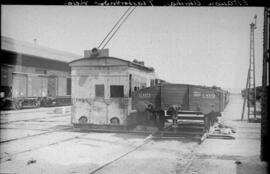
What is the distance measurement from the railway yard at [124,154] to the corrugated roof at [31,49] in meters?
15.3

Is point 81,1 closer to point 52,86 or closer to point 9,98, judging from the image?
point 9,98

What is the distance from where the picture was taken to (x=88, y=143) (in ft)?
30.4

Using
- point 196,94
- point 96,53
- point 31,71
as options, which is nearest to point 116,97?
point 96,53

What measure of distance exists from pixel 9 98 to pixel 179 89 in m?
17.2

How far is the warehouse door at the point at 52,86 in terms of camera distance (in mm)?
29000

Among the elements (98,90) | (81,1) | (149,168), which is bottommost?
(149,168)

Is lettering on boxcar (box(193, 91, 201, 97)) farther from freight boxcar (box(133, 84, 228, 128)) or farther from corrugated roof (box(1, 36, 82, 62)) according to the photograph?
corrugated roof (box(1, 36, 82, 62))

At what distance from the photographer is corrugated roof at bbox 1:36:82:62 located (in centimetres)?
2393

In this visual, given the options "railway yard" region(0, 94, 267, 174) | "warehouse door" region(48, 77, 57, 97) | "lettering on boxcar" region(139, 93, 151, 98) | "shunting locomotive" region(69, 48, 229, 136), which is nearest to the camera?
"railway yard" region(0, 94, 267, 174)

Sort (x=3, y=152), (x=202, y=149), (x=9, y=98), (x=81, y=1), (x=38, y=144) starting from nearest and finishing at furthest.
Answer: (x=81, y=1)
(x=3, y=152)
(x=202, y=149)
(x=38, y=144)
(x=9, y=98)

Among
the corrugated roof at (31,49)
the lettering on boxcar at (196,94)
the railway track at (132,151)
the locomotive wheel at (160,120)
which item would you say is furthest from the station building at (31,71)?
the railway track at (132,151)

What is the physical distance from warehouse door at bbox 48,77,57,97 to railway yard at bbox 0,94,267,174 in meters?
18.4

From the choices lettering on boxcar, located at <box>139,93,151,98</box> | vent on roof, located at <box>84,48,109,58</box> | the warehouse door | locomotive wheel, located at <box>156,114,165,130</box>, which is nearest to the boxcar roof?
vent on roof, located at <box>84,48,109,58</box>

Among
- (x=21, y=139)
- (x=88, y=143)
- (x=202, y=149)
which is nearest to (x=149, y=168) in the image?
(x=202, y=149)
